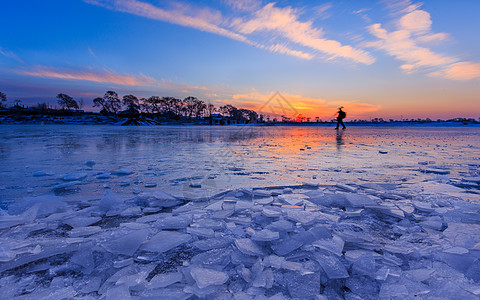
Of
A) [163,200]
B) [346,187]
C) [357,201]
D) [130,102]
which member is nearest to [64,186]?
[163,200]

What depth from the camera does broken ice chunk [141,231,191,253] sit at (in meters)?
1.52

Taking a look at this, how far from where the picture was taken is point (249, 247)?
1.53 meters

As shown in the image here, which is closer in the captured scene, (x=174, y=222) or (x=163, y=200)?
(x=174, y=222)

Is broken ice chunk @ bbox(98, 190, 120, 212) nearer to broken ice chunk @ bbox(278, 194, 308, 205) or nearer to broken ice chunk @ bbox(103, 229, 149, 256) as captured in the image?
broken ice chunk @ bbox(103, 229, 149, 256)

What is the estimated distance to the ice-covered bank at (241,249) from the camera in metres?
1.16

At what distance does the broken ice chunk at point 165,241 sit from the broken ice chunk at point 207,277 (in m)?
0.37

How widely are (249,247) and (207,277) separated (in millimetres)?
416

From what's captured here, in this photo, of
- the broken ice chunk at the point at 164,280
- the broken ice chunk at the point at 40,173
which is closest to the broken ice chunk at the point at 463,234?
the broken ice chunk at the point at 164,280

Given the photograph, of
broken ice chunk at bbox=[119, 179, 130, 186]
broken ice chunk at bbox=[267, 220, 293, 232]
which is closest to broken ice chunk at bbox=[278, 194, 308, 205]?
broken ice chunk at bbox=[267, 220, 293, 232]

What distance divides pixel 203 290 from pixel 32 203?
234cm

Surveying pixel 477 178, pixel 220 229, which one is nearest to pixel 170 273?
pixel 220 229

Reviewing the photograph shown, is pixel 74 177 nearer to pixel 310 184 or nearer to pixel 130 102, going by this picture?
pixel 310 184

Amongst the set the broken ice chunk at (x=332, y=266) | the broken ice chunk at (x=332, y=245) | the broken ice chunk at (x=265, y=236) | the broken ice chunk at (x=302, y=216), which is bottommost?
the broken ice chunk at (x=332, y=266)

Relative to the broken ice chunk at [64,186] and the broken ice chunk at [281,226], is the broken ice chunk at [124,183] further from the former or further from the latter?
the broken ice chunk at [281,226]
